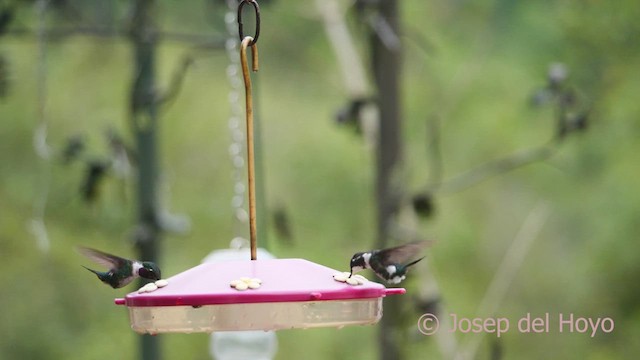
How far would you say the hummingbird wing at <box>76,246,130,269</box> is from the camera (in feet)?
5.28

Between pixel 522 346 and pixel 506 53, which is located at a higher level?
pixel 506 53

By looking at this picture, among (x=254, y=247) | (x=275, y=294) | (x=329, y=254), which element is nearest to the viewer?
(x=275, y=294)

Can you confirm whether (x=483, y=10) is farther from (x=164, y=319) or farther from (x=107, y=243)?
(x=164, y=319)

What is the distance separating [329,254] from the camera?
15.0ft

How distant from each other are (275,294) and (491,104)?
325cm

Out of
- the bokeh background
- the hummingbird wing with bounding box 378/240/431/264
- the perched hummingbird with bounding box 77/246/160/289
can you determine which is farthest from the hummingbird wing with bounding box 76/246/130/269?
the bokeh background

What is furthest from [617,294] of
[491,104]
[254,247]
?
[254,247]

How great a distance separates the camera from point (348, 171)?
470cm

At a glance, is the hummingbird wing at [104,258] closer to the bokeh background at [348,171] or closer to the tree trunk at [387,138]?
the tree trunk at [387,138]

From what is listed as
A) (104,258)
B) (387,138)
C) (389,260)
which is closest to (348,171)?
(387,138)

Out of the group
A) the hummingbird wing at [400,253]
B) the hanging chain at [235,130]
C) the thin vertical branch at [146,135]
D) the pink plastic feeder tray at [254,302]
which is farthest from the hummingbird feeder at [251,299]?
the thin vertical branch at [146,135]

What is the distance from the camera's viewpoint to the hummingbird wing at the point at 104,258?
5.28 feet

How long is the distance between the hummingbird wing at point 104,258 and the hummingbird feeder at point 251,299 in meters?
0.08

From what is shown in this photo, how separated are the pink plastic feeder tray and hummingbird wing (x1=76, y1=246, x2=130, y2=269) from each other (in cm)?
7
